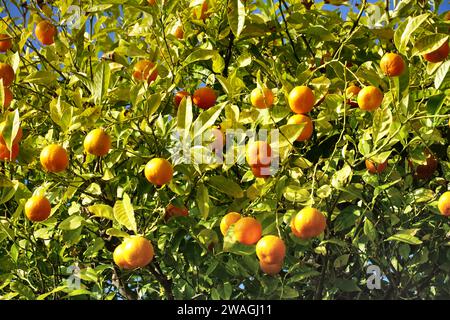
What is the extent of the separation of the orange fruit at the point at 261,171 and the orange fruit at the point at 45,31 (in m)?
1.01

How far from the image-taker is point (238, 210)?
1.82 m

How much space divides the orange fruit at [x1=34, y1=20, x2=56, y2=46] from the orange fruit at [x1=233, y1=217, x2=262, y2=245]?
41.4 inches

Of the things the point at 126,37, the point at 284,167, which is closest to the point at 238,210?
the point at 284,167

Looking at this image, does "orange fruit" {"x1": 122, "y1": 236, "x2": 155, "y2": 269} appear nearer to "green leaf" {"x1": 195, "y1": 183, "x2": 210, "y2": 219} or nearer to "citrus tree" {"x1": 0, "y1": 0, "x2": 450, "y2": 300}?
"citrus tree" {"x1": 0, "y1": 0, "x2": 450, "y2": 300}

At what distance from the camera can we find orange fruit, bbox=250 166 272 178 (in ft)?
5.23

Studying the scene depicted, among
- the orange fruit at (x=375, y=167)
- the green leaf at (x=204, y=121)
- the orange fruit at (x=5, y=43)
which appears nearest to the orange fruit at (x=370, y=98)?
the orange fruit at (x=375, y=167)

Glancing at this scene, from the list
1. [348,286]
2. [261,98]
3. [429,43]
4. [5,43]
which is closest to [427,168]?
[348,286]

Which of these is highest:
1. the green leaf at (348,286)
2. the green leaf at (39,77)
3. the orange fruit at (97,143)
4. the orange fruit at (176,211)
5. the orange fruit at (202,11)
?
the orange fruit at (202,11)

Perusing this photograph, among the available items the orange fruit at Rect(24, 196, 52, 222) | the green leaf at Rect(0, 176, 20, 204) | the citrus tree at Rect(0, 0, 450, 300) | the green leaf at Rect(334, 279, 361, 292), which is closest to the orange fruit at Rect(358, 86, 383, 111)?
the citrus tree at Rect(0, 0, 450, 300)

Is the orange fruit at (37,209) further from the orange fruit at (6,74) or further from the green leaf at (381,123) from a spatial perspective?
the green leaf at (381,123)

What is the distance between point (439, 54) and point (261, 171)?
0.56 meters

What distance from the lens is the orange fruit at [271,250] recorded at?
5.15 feet

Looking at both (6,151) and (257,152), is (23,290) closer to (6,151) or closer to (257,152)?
(6,151)
